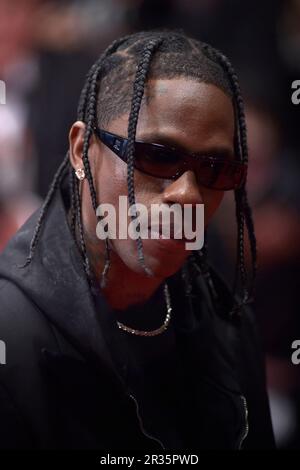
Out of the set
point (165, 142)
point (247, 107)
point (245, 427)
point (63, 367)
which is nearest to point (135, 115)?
point (165, 142)

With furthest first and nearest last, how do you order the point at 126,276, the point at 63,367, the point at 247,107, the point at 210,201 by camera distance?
the point at 247,107 → the point at 126,276 → the point at 210,201 → the point at 63,367

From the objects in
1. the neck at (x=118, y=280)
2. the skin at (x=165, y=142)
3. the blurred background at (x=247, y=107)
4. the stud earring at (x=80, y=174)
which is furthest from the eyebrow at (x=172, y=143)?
the blurred background at (x=247, y=107)

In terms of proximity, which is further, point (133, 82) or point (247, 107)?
point (247, 107)

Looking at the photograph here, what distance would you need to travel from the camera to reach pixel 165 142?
1605 mm

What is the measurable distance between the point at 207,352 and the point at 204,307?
0.51ft

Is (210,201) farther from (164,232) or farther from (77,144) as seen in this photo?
(77,144)

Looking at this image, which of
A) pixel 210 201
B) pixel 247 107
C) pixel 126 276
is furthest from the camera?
pixel 247 107

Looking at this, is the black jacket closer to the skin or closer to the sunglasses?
the skin

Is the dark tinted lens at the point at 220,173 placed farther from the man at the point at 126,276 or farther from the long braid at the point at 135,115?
the long braid at the point at 135,115

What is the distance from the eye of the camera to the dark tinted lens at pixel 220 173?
164 cm

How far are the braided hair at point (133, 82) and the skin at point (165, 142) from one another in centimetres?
2

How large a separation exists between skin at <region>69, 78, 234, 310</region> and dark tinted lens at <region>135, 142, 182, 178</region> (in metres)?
0.02

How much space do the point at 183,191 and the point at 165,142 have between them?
0.13 metres

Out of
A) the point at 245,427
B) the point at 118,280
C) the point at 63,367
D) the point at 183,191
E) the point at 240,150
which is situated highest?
the point at 240,150
